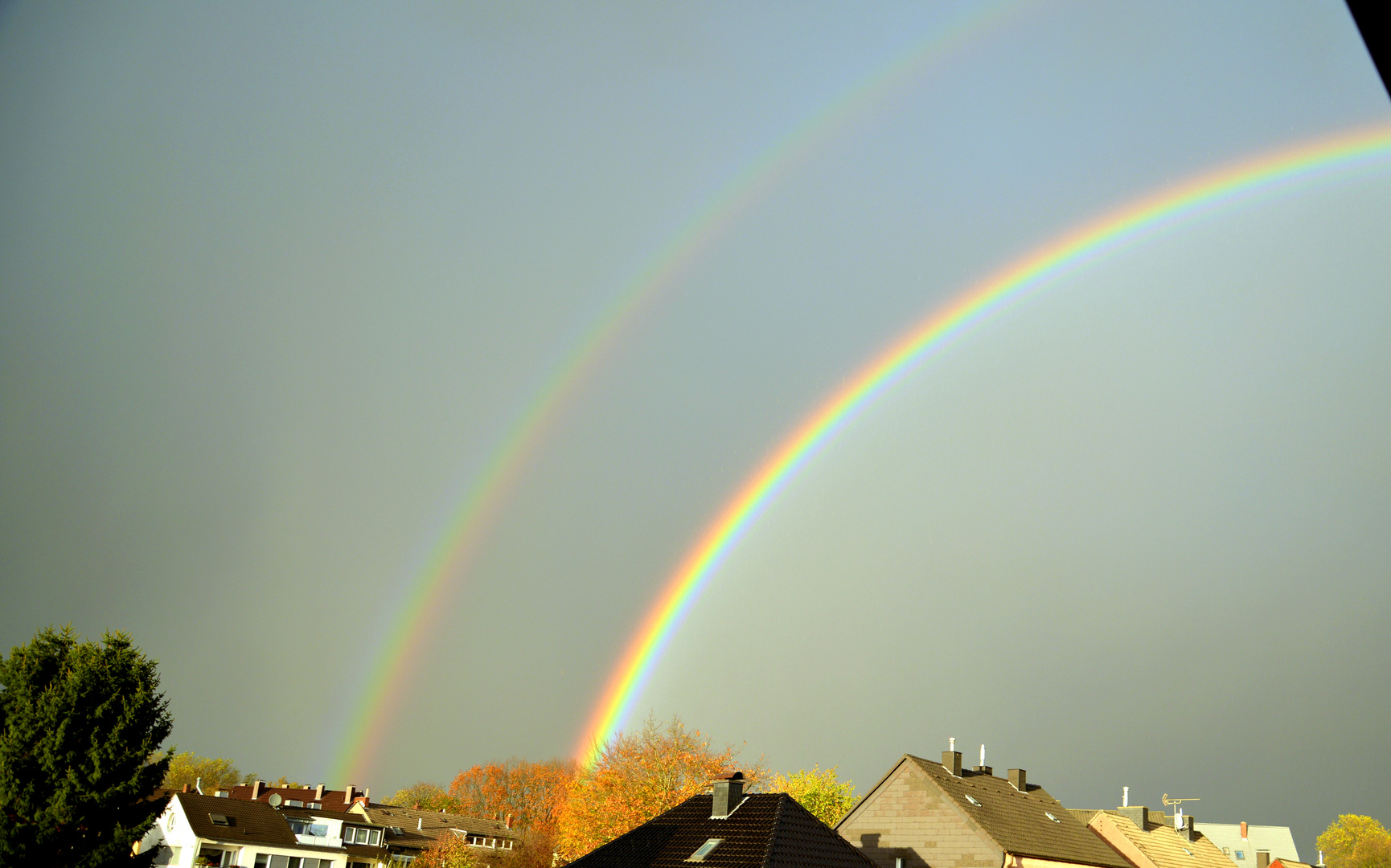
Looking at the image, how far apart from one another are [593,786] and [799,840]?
31396 millimetres

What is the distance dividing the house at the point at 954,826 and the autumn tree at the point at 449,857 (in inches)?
1366

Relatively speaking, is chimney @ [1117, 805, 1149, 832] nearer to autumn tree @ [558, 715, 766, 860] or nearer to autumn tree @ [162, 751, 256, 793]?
autumn tree @ [558, 715, 766, 860]

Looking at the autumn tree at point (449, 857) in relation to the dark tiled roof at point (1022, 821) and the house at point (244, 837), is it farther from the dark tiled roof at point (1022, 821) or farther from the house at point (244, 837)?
the dark tiled roof at point (1022, 821)

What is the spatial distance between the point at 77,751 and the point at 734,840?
2083cm

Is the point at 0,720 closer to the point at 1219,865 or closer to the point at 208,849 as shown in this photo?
the point at 208,849

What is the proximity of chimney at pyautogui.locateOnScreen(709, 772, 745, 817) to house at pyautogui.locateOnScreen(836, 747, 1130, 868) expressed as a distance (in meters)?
11.9

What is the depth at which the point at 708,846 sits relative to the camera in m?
31.9

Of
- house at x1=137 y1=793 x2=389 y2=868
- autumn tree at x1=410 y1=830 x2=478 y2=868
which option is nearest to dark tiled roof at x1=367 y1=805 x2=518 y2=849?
autumn tree at x1=410 y1=830 x2=478 y2=868

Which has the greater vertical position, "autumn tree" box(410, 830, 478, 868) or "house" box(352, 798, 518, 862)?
"house" box(352, 798, 518, 862)

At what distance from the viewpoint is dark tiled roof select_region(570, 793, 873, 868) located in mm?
30797

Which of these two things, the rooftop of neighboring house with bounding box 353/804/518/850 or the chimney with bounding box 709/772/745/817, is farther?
the rooftop of neighboring house with bounding box 353/804/518/850

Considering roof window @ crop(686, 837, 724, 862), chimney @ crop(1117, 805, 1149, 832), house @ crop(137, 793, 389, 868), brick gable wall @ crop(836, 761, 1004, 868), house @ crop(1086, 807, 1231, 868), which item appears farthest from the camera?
house @ crop(137, 793, 389, 868)

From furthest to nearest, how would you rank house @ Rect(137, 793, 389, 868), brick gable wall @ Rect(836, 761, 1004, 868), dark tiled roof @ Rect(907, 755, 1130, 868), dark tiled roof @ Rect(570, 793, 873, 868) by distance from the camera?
house @ Rect(137, 793, 389, 868) → dark tiled roof @ Rect(907, 755, 1130, 868) → brick gable wall @ Rect(836, 761, 1004, 868) → dark tiled roof @ Rect(570, 793, 873, 868)

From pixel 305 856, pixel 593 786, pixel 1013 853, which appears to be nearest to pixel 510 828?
pixel 305 856
